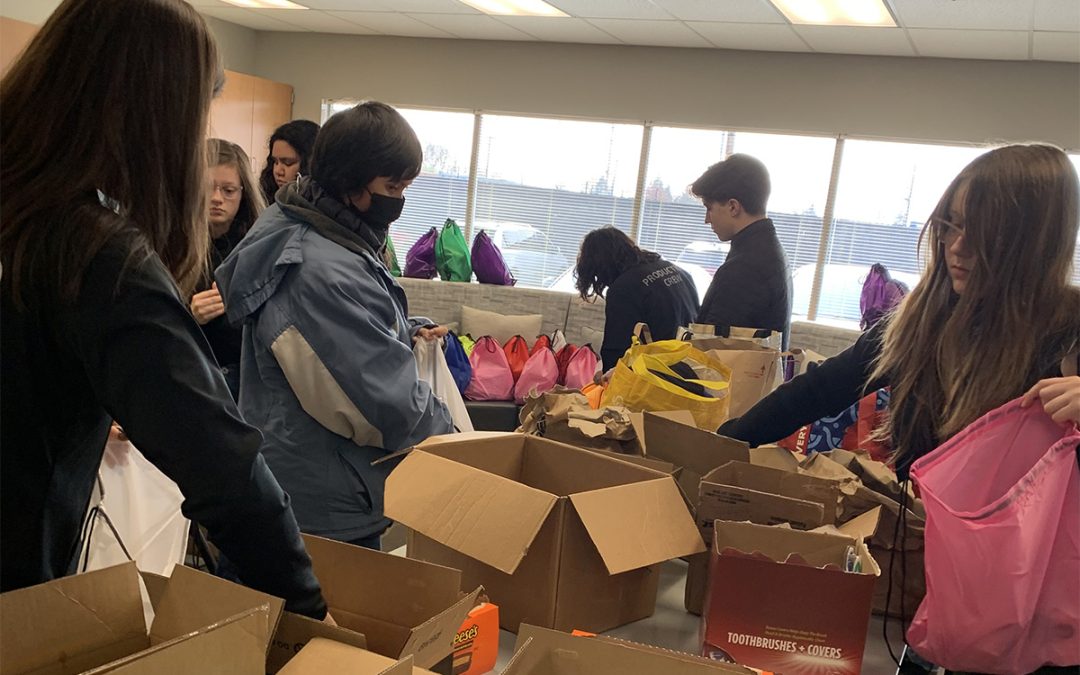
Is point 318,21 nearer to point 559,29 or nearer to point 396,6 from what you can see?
point 396,6

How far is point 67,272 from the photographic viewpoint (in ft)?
2.63

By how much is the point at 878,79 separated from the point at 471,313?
3.00 meters

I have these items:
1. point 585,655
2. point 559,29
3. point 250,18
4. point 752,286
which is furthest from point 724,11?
point 585,655

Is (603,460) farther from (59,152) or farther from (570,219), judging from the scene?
(570,219)

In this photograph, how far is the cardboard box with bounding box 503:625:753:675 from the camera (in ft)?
2.71

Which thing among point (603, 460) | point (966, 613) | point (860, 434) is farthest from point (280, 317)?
point (860, 434)

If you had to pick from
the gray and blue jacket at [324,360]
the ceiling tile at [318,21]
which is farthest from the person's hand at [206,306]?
the ceiling tile at [318,21]

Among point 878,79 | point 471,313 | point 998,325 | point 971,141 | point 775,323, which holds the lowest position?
point 471,313

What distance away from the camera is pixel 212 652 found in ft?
2.37

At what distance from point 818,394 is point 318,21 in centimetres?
562

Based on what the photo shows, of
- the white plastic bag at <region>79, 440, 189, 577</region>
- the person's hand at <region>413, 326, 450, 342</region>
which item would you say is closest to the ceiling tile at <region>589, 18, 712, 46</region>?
the person's hand at <region>413, 326, 450, 342</region>

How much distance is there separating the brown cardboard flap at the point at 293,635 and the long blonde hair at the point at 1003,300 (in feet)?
3.10

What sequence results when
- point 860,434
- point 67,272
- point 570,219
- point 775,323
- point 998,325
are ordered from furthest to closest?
point 570,219 → point 775,323 → point 860,434 → point 998,325 → point 67,272

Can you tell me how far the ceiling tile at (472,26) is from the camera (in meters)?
5.51
